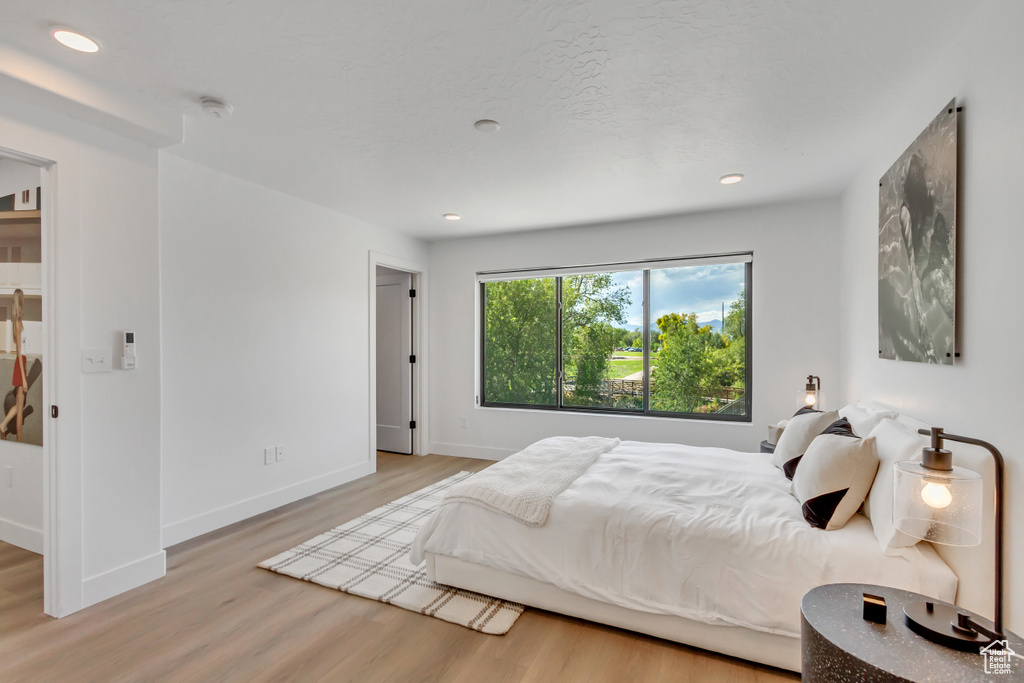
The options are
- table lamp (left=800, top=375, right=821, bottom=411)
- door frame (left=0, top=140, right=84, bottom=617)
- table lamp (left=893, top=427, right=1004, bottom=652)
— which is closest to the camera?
table lamp (left=893, top=427, right=1004, bottom=652)

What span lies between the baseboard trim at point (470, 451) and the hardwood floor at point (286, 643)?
2881 millimetres

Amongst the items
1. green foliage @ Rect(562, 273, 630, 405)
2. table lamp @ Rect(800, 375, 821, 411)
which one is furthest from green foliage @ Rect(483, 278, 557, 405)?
table lamp @ Rect(800, 375, 821, 411)

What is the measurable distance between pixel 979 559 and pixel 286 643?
257 cm

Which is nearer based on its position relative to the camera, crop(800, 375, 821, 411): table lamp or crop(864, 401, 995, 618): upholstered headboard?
crop(864, 401, 995, 618): upholstered headboard

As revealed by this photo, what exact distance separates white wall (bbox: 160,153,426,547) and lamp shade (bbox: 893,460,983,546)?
11.9 ft

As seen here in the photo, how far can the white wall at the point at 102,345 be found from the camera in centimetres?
230

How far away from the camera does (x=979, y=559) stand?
5.18ft

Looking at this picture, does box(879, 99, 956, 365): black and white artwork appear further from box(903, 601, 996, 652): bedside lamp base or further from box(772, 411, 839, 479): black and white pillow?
box(903, 601, 996, 652): bedside lamp base

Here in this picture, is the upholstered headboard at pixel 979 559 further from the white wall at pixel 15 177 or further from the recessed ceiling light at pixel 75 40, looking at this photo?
the white wall at pixel 15 177

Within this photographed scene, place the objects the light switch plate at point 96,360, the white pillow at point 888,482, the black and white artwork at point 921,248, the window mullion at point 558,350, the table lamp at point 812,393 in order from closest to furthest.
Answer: the white pillow at point 888,482 < the black and white artwork at point 921,248 < the light switch plate at point 96,360 < the table lamp at point 812,393 < the window mullion at point 558,350

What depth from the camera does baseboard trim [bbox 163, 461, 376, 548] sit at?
10.3ft

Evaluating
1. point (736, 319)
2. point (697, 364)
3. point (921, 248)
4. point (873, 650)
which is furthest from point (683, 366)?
point (873, 650)

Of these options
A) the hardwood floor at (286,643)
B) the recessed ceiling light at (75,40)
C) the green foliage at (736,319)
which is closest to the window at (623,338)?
the green foliage at (736,319)

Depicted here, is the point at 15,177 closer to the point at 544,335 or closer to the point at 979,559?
the point at 544,335
